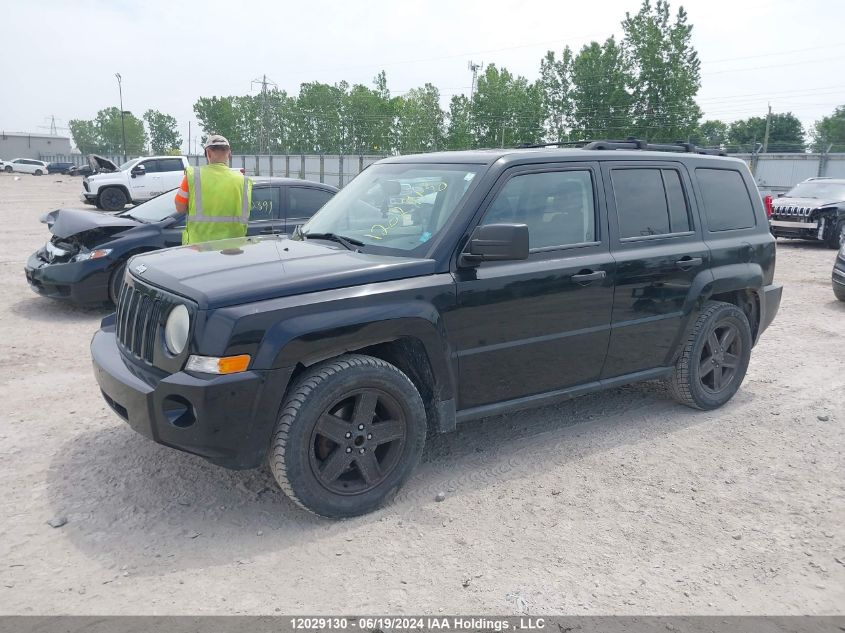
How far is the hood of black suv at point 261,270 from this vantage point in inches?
129

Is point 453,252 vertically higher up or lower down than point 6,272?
higher up

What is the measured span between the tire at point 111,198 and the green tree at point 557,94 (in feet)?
129

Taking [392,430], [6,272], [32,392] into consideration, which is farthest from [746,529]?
[6,272]

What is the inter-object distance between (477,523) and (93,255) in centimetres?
595

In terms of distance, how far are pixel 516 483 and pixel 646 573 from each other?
102cm

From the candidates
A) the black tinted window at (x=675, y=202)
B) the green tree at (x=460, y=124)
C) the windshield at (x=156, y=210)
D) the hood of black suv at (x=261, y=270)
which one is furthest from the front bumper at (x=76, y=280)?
the green tree at (x=460, y=124)

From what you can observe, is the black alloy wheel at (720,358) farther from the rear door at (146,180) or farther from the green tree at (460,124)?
the green tree at (460,124)

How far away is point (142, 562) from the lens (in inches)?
123

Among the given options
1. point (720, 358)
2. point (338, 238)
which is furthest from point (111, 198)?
point (720, 358)

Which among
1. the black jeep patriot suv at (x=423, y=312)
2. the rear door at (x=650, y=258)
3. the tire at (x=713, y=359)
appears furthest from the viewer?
the tire at (x=713, y=359)

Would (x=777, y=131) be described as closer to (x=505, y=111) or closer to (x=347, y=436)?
(x=505, y=111)

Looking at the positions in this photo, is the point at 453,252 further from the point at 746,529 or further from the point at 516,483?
the point at 746,529

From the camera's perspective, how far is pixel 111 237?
25.8 feet

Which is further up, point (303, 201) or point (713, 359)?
point (303, 201)
